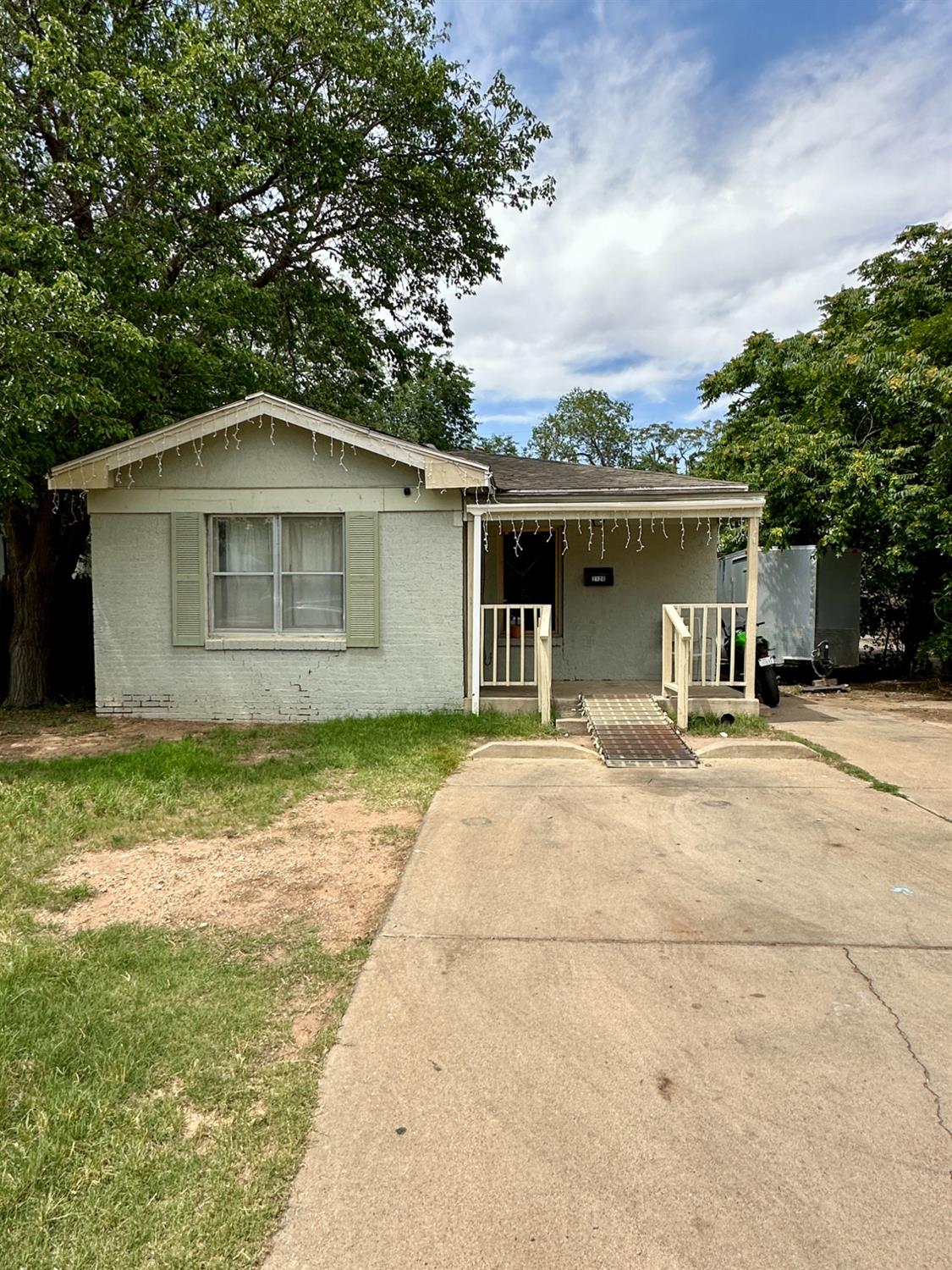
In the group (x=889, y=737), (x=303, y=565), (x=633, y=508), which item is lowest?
(x=889, y=737)

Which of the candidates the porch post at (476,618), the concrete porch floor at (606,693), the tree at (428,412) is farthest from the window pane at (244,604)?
the tree at (428,412)

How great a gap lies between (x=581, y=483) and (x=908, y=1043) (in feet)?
24.8

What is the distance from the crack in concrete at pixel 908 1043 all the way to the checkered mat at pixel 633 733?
3.26m

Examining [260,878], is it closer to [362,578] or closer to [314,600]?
[362,578]

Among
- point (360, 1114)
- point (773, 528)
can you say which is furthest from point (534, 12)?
point (360, 1114)

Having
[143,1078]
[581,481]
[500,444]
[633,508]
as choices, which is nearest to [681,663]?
[633,508]

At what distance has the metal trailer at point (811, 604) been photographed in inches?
460

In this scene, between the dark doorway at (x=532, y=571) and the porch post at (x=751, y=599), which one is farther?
the dark doorway at (x=532, y=571)

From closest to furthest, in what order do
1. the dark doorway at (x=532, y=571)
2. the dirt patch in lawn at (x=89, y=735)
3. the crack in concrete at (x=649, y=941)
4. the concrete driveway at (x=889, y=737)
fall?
1. the crack in concrete at (x=649, y=941)
2. the concrete driveway at (x=889, y=737)
3. the dirt patch in lawn at (x=89, y=735)
4. the dark doorway at (x=532, y=571)

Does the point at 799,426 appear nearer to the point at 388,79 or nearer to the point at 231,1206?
the point at 388,79

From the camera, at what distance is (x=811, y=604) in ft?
38.3

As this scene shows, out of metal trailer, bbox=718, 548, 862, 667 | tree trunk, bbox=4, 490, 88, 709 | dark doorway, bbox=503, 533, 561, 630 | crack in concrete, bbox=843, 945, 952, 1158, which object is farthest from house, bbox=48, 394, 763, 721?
crack in concrete, bbox=843, 945, 952, 1158

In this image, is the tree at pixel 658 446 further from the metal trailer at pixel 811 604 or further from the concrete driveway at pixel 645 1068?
the concrete driveway at pixel 645 1068

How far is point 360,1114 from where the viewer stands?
2.13 meters
